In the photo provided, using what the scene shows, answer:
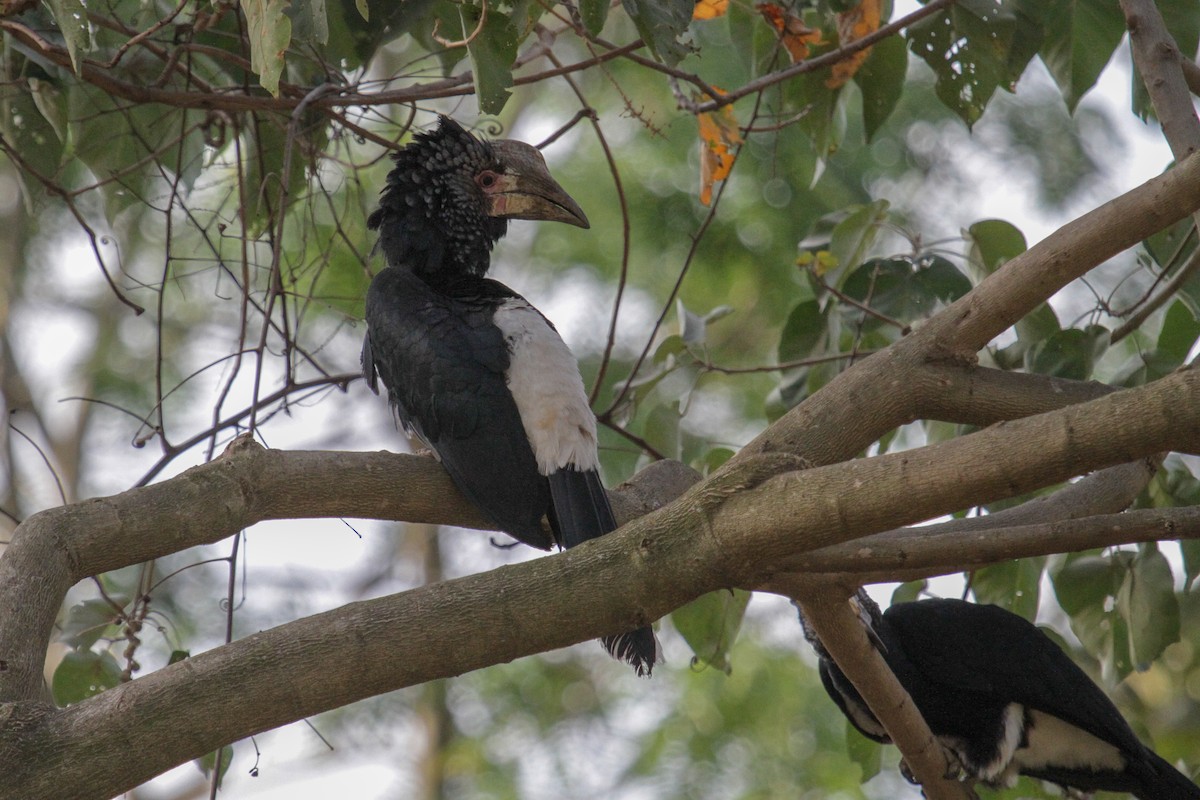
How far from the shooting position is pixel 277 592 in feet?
28.6

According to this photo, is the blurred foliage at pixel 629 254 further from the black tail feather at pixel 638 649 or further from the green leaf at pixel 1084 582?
the black tail feather at pixel 638 649

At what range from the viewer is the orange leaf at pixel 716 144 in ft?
11.6

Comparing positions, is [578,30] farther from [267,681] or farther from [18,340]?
[18,340]

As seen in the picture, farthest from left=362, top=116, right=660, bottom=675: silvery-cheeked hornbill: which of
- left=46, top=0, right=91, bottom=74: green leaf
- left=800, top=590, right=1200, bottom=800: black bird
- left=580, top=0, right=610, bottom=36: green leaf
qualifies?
left=46, top=0, right=91, bottom=74: green leaf

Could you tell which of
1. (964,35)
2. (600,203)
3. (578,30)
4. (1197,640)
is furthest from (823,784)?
(578,30)

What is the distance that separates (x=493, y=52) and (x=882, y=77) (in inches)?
63.0

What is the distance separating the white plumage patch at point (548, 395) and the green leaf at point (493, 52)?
88cm

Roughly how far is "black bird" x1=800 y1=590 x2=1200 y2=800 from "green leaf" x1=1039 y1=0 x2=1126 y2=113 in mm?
1480

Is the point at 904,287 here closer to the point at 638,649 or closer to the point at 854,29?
the point at 854,29

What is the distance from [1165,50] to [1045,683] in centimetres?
180

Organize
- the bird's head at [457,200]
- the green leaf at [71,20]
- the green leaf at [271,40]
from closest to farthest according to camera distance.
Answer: the green leaf at [271,40] < the green leaf at [71,20] < the bird's head at [457,200]

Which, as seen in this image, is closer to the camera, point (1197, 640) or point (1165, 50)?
point (1165, 50)

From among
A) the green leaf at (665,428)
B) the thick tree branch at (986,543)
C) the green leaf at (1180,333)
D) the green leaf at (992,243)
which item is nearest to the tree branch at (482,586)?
the thick tree branch at (986,543)

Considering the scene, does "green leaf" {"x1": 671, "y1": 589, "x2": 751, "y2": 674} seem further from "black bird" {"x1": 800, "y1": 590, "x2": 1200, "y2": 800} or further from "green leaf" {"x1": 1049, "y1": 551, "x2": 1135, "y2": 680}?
"green leaf" {"x1": 1049, "y1": 551, "x2": 1135, "y2": 680}
